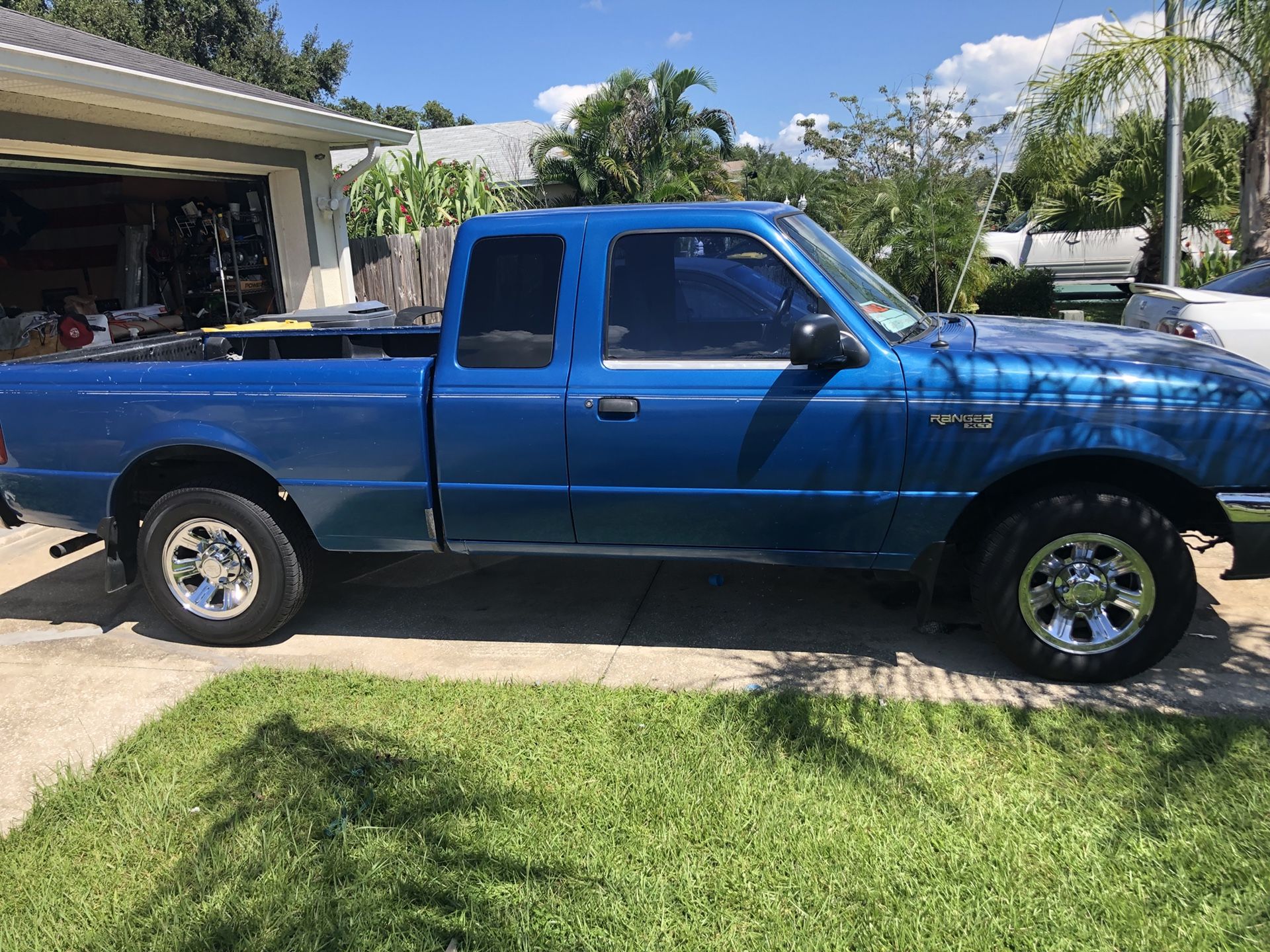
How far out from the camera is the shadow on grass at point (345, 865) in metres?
2.74

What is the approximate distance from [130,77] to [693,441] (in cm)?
597

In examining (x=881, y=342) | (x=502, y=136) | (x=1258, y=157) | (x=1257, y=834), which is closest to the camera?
(x=1257, y=834)

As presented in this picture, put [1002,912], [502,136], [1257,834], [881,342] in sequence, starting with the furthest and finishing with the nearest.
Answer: [502,136]
[881,342]
[1257,834]
[1002,912]

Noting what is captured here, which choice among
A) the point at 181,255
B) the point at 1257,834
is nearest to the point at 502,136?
the point at 181,255

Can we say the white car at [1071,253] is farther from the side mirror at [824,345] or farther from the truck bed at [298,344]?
the side mirror at [824,345]

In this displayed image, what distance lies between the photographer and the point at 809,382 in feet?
12.8

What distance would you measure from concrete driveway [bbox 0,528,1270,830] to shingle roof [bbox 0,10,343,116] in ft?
13.9

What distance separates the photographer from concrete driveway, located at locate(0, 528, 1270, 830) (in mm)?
3996

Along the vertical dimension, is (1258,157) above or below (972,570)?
above

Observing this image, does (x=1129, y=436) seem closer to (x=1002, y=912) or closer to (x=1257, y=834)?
(x=1257, y=834)

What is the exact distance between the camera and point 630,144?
2278 centimetres

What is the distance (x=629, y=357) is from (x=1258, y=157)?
8454 millimetres

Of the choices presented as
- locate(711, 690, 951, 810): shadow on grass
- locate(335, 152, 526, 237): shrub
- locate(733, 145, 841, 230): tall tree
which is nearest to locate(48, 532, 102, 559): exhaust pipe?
locate(711, 690, 951, 810): shadow on grass

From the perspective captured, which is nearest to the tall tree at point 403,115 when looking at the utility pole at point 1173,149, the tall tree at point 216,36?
the tall tree at point 216,36
